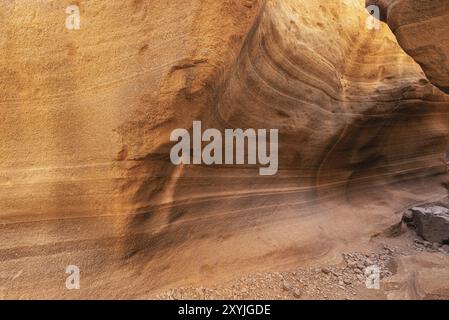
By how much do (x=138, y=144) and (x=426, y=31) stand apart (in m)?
2.91

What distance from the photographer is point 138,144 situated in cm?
273

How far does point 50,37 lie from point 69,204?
4.39 feet

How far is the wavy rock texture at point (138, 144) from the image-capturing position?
2627mm

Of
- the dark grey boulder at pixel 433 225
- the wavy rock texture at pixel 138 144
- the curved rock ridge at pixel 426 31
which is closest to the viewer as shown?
the wavy rock texture at pixel 138 144

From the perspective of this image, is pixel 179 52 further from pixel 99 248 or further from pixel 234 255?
pixel 234 255

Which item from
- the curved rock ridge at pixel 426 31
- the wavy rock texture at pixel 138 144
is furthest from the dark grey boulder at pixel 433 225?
the curved rock ridge at pixel 426 31

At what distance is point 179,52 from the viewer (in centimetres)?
277

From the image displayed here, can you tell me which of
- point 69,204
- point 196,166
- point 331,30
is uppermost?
point 331,30

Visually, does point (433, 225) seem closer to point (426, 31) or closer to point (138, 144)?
point (426, 31)

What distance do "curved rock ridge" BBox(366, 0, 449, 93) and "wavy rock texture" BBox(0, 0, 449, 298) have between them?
4.19ft

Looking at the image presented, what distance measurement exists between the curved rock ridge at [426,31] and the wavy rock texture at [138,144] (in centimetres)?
128

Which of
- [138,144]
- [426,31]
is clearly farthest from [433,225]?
[138,144]

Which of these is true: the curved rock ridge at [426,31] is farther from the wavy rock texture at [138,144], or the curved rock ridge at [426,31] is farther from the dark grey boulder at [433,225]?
the dark grey boulder at [433,225]

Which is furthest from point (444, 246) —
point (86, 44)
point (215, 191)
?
point (86, 44)
